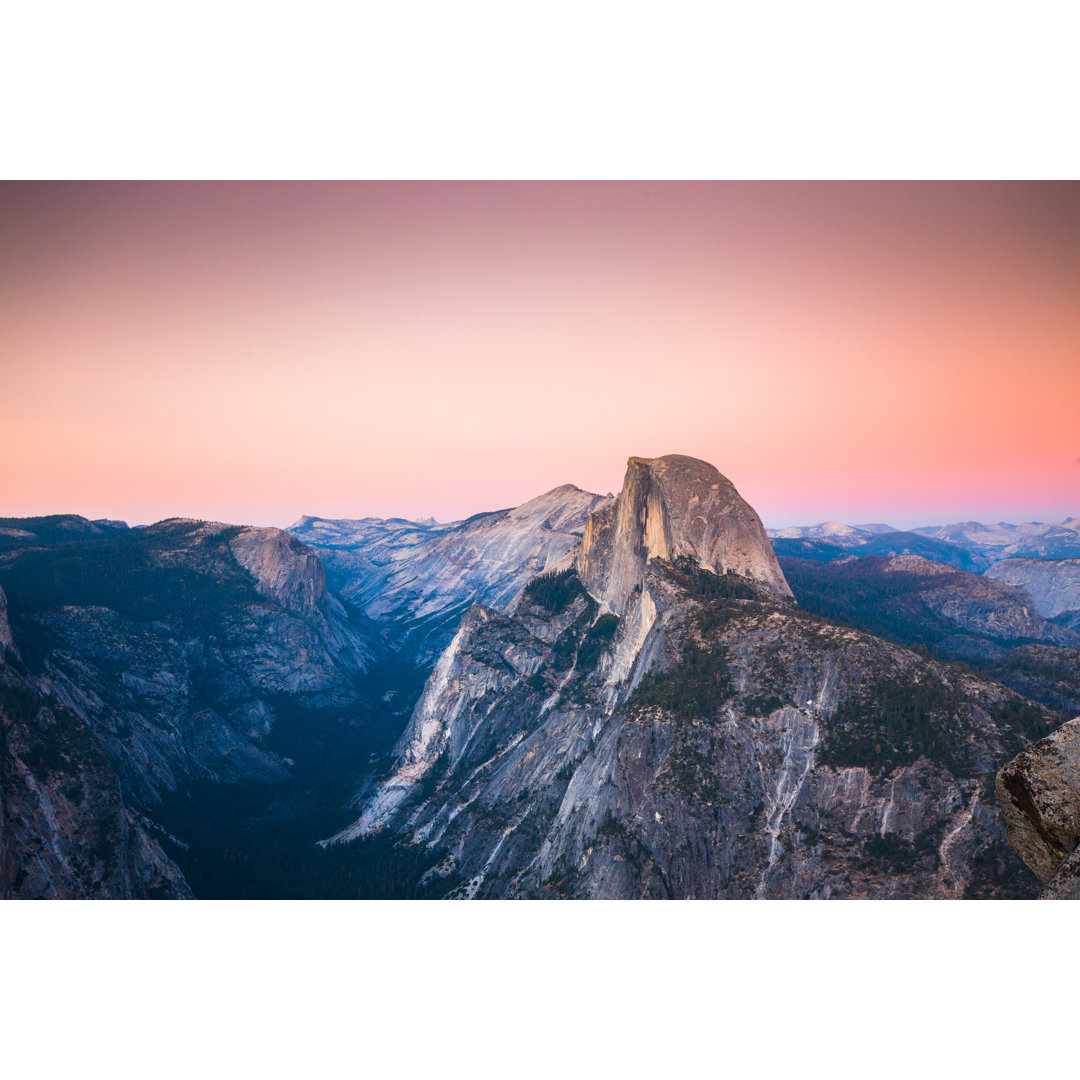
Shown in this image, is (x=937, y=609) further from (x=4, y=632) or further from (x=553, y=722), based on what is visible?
(x=4, y=632)

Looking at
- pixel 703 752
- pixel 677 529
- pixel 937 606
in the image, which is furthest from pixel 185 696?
pixel 937 606

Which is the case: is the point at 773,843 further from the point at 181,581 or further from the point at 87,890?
the point at 181,581

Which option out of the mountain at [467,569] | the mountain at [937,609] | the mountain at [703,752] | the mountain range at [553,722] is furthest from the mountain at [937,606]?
the mountain at [467,569]

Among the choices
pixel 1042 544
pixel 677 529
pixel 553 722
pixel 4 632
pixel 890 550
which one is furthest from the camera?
pixel 890 550

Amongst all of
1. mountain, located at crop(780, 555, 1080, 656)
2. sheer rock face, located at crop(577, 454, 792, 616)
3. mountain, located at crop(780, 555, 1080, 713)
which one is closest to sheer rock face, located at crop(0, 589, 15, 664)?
sheer rock face, located at crop(577, 454, 792, 616)

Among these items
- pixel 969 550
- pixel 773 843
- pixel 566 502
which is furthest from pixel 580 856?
pixel 969 550

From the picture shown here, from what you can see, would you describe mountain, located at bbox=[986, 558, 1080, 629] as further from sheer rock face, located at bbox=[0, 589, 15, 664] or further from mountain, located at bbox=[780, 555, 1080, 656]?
sheer rock face, located at bbox=[0, 589, 15, 664]

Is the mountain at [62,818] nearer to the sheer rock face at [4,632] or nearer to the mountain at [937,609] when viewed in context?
the sheer rock face at [4,632]
